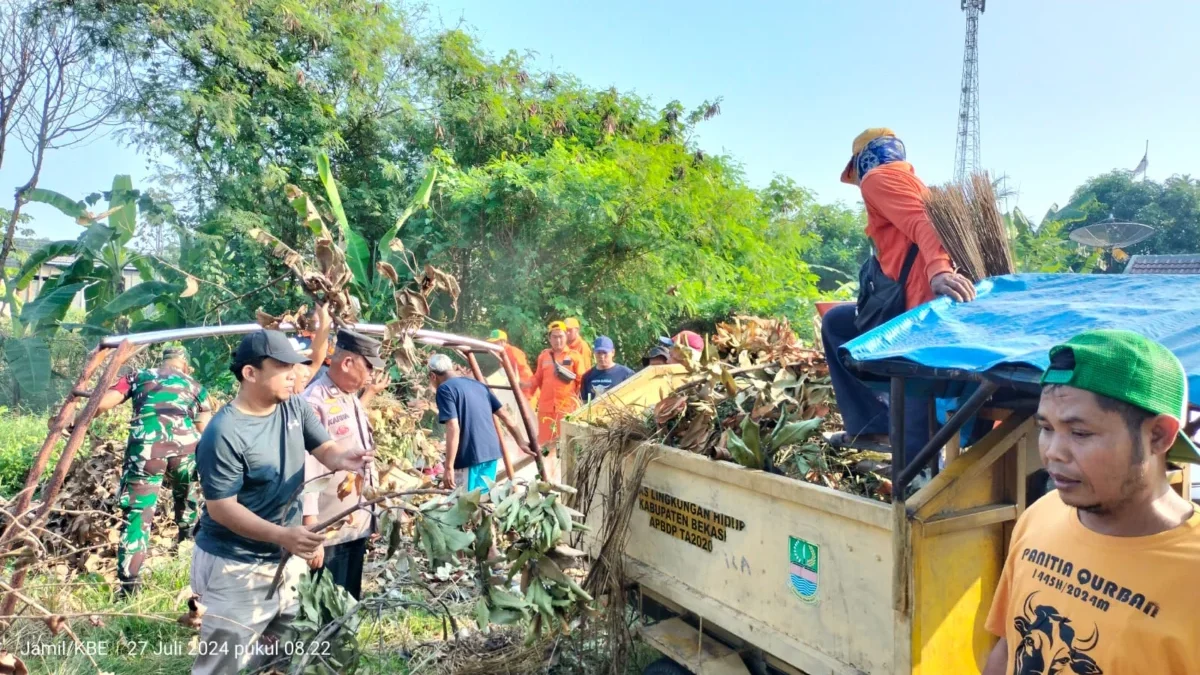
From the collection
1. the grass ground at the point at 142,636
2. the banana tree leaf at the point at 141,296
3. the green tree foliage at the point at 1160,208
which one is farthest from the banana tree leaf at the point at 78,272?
the green tree foliage at the point at 1160,208

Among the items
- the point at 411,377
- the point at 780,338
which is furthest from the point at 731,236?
the point at 780,338

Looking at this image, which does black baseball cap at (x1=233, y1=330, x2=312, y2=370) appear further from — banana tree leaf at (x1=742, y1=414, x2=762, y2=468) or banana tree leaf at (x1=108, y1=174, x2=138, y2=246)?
banana tree leaf at (x1=108, y1=174, x2=138, y2=246)

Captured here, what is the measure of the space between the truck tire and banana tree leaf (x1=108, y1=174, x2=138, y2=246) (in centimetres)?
960

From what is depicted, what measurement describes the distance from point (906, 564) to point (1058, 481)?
86cm

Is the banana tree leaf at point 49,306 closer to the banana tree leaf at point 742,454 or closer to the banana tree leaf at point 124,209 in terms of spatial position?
the banana tree leaf at point 124,209

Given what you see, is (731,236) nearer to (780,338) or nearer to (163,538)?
(780,338)

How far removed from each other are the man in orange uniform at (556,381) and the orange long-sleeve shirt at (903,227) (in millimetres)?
4816

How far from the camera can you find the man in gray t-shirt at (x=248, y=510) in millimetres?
2855

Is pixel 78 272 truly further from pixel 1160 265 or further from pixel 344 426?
pixel 1160 265

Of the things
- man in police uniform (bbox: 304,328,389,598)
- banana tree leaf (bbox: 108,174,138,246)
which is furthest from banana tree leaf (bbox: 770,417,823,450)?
banana tree leaf (bbox: 108,174,138,246)

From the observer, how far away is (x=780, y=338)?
14.4ft

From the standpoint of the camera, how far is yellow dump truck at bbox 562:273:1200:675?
2137mm

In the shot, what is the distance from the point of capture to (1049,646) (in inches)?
56.8

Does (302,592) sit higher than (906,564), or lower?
lower
